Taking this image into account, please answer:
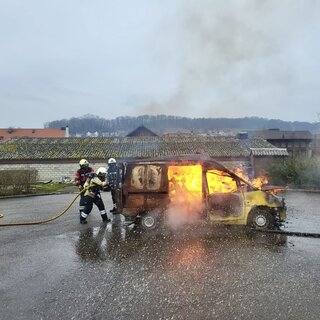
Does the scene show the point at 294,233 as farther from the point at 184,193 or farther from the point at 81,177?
the point at 81,177

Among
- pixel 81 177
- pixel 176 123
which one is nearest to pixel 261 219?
pixel 81 177

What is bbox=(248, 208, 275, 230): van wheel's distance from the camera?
8453 millimetres

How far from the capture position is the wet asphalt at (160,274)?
441 cm

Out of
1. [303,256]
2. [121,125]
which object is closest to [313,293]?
[303,256]

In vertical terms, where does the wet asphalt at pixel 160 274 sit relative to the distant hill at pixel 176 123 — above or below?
→ below

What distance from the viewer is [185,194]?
888 cm

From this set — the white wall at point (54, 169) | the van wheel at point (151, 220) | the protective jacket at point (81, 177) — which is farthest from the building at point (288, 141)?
the van wheel at point (151, 220)

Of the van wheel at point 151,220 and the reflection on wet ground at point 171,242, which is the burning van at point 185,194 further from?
the reflection on wet ground at point 171,242

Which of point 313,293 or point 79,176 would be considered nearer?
point 313,293

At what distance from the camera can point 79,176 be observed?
11.1 m

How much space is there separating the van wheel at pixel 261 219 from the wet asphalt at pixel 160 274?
14.0 inches

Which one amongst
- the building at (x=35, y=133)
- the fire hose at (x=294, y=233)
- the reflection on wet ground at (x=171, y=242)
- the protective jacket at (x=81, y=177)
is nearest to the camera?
the reflection on wet ground at (x=171, y=242)

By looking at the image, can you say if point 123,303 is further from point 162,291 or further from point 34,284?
point 34,284

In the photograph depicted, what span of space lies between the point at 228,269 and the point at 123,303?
6.88ft
